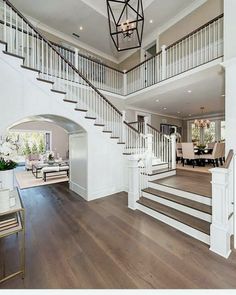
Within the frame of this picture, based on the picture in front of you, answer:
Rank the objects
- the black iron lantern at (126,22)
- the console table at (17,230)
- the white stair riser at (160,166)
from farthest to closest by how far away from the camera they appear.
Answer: the white stair riser at (160,166) < the black iron lantern at (126,22) < the console table at (17,230)

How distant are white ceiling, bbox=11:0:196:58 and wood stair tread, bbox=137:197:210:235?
6.68 m

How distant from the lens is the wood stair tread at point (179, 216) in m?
2.63

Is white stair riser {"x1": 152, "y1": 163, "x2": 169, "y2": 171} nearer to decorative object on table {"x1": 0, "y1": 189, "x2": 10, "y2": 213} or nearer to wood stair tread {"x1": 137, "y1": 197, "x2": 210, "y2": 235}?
wood stair tread {"x1": 137, "y1": 197, "x2": 210, "y2": 235}

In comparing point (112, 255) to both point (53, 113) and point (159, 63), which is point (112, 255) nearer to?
point (53, 113)

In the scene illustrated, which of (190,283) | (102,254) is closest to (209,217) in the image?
(190,283)

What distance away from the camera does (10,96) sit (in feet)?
10.2

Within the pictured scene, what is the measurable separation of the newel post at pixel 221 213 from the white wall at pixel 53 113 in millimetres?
3000

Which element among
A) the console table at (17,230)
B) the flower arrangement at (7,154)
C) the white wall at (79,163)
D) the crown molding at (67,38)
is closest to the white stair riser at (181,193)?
the white wall at (79,163)

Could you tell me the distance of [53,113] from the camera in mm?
3760

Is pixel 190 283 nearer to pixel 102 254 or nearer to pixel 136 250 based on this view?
pixel 136 250

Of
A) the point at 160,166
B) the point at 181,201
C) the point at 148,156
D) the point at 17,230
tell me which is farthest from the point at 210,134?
the point at 17,230

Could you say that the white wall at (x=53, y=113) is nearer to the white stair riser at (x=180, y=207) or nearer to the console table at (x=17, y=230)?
the white stair riser at (x=180, y=207)

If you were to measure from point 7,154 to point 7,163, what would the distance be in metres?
0.26
